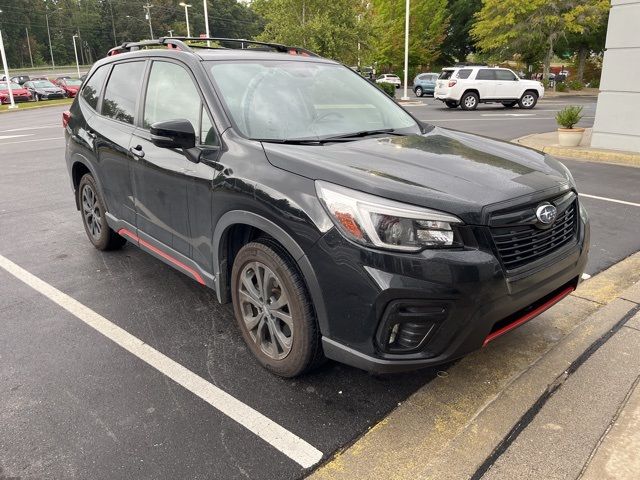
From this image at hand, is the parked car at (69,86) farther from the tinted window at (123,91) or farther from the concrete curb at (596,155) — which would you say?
the tinted window at (123,91)

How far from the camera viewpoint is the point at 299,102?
346cm

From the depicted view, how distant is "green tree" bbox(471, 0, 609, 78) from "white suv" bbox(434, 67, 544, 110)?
15.2m

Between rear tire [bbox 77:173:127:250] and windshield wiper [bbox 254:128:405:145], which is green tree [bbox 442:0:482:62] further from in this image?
windshield wiper [bbox 254:128:405:145]

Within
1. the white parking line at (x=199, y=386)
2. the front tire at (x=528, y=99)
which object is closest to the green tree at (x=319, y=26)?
the front tire at (x=528, y=99)

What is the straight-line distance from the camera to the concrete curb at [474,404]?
234 centimetres

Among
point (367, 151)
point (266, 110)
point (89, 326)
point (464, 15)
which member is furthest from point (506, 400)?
point (464, 15)

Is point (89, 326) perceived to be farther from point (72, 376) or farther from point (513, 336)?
point (513, 336)

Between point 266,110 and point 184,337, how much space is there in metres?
1.59

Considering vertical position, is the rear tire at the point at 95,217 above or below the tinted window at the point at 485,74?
below

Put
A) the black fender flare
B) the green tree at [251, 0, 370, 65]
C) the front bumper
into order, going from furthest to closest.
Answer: the green tree at [251, 0, 370, 65] → the black fender flare → the front bumper

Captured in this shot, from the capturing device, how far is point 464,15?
58.0 meters

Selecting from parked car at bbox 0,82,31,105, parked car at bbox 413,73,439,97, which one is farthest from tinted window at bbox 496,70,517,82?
parked car at bbox 0,82,31,105

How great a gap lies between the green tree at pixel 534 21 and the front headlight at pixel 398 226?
39.0 m

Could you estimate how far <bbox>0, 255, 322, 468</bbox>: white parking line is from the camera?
2.47m
